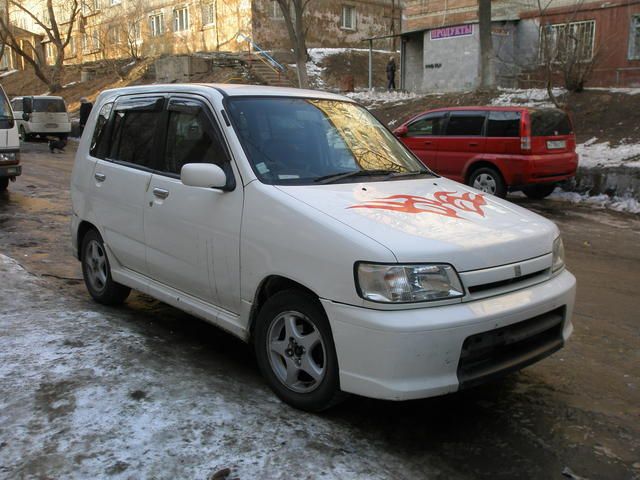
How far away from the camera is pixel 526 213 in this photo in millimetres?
3955

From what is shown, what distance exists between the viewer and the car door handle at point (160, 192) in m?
4.32

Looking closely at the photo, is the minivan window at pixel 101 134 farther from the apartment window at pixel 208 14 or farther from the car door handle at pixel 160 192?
the apartment window at pixel 208 14

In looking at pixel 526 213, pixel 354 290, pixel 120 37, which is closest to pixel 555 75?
pixel 526 213

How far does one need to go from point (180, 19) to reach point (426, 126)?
35905 mm

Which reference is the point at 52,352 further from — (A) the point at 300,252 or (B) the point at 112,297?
(A) the point at 300,252

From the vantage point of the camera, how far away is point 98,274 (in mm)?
5410

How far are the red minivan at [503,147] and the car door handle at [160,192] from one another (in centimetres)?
812

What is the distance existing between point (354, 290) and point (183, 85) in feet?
7.79

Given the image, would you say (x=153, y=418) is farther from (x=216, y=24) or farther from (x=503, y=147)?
(x=216, y=24)

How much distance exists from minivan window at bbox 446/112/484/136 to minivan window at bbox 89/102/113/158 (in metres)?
7.97

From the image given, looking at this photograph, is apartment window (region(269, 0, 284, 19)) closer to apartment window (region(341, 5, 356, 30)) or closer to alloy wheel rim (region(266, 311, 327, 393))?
apartment window (region(341, 5, 356, 30))

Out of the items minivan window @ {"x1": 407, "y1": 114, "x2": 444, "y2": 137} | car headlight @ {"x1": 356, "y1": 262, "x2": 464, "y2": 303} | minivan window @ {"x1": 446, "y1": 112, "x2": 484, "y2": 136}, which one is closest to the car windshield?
car headlight @ {"x1": 356, "y1": 262, "x2": 464, "y2": 303}

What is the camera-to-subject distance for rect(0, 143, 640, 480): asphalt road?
9.85 feet

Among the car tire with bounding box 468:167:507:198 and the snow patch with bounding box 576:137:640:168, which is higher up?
the snow patch with bounding box 576:137:640:168
